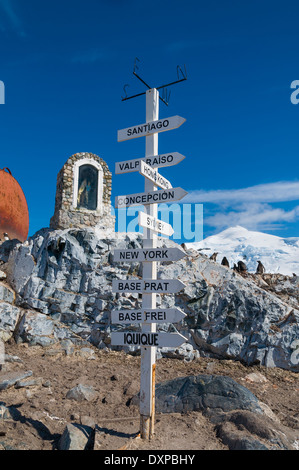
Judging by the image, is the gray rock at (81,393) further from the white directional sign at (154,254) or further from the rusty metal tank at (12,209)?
the rusty metal tank at (12,209)

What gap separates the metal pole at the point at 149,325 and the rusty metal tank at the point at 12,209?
11109 mm

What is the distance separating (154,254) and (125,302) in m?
5.31

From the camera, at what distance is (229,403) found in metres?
6.27

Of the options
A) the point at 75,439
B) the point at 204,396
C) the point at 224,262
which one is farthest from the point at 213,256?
the point at 75,439

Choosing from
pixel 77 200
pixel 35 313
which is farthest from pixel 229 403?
pixel 77 200

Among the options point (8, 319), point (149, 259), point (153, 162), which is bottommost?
point (8, 319)

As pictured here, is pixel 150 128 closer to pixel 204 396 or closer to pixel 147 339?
pixel 147 339

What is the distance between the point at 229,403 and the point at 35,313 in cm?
610

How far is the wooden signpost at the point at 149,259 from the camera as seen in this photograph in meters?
5.35

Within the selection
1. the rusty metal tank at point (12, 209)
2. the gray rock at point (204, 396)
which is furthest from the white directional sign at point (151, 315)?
the rusty metal tank at point (12, 209)

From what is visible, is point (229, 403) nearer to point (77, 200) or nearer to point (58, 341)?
point (58, 341)

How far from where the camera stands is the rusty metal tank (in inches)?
626

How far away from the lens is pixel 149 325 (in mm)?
5496

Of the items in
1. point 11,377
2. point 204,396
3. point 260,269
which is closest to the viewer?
point 204,396
